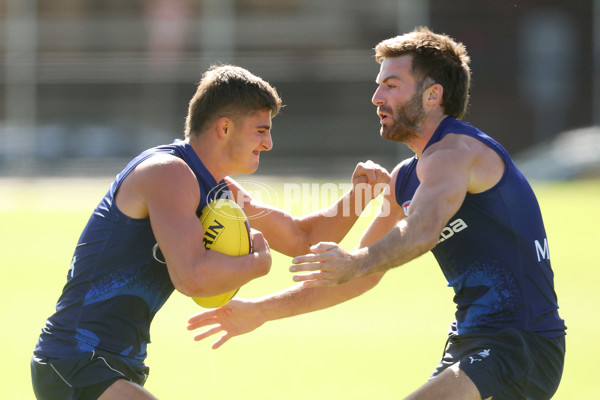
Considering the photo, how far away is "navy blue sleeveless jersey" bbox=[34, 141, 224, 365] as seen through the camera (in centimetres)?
405

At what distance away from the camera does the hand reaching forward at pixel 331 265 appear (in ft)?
12.5

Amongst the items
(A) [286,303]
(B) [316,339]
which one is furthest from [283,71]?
(A) [286,303]

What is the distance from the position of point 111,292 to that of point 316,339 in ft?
15.2

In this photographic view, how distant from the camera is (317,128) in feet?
101

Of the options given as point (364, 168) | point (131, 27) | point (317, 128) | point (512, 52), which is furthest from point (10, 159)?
point (364, 168)

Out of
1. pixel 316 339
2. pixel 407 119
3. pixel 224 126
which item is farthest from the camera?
pixel 316 339

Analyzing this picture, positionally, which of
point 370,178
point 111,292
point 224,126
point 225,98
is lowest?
point 111,292

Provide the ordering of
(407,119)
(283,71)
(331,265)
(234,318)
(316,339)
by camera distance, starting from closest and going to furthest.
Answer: (331,265), (407,119), (234,318), (316,339), (283,71)

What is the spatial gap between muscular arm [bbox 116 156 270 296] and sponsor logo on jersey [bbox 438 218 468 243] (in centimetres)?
100

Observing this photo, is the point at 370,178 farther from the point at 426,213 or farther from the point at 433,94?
the point at 426,213

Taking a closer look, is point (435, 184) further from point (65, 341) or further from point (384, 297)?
point (384, 297)

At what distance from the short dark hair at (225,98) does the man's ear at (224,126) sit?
0.03 metres

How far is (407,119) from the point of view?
4.64 m

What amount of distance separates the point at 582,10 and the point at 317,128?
10.9m
